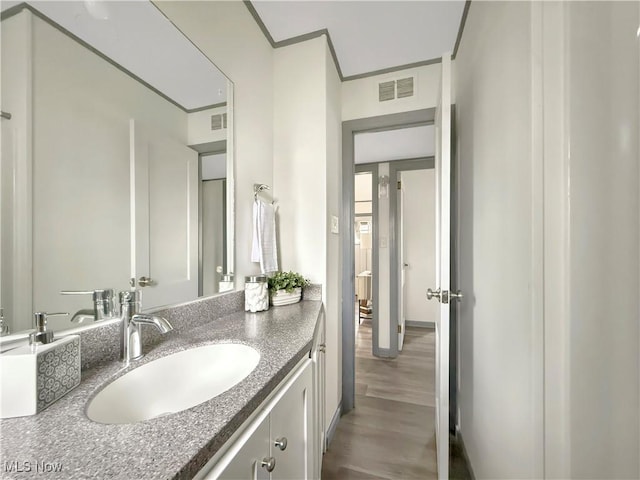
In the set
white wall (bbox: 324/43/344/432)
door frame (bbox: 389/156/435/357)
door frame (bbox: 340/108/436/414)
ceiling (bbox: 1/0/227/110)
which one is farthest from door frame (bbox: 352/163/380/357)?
ceiling (bbox: 1/0/227/110)

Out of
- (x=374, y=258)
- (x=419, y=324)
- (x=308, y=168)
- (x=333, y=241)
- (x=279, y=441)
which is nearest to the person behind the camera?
(x=279, y=441)

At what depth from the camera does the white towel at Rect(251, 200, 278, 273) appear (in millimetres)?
1377

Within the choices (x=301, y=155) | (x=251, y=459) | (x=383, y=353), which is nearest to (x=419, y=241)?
(x=383, y=353)

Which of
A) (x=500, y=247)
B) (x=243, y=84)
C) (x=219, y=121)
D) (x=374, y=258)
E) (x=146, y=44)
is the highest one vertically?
(x=243, y=84)

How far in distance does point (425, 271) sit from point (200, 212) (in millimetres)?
3454

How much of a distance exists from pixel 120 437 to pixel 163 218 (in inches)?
27.8

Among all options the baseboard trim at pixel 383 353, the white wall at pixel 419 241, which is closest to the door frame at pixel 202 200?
the baseboard trim at pixel 383 353

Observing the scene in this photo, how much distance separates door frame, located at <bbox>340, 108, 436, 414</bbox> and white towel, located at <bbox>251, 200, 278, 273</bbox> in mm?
581

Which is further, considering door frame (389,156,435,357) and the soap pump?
door frame (389,156,435,357)

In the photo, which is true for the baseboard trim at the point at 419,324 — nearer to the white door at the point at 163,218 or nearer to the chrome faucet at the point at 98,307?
the white door at the point at 163,218

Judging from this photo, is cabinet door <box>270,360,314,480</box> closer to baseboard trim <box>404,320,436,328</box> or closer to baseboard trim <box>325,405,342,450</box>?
baseboard trim <box>325,405,342,450</box>

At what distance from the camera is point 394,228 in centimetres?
281

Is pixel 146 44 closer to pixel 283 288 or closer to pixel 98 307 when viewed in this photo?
pixel 98 307
